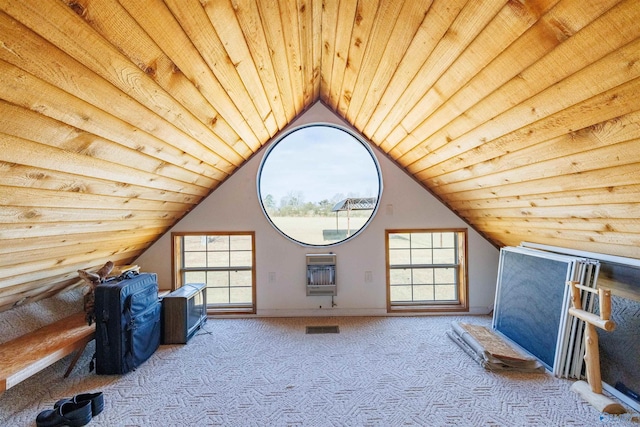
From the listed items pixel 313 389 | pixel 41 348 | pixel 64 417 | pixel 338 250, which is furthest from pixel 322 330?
pixel 41 348

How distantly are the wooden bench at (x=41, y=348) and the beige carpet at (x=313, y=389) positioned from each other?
0.25m

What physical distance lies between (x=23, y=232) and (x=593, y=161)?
131 inches

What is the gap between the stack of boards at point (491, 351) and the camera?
2.61 m

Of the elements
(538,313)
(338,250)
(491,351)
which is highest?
(338,250)

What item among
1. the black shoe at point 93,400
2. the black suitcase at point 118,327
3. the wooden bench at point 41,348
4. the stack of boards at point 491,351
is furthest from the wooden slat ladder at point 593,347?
the wooden bench at point 41,348

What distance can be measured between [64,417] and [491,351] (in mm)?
3174

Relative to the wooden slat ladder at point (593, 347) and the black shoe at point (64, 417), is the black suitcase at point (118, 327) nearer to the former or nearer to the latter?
the black shoe at point (64, 417)

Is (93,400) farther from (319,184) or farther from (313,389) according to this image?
(319,184)

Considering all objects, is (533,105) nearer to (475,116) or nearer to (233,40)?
(475,116)

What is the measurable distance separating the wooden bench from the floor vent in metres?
2.06

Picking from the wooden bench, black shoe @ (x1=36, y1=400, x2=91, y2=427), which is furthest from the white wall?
black shoe @ (x1=36, y1=400, x2=91, y2=427)

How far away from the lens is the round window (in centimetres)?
405

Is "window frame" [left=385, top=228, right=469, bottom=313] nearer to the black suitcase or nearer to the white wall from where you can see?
the white wall

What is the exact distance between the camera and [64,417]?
1.95 m
